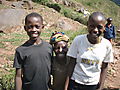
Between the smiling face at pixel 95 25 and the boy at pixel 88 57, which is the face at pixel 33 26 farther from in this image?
the smiling face at pixel 95 25

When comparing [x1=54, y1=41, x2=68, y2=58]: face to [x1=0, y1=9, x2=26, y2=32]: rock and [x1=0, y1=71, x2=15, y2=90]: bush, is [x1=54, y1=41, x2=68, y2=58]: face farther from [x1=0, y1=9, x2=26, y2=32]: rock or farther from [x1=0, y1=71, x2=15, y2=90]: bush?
[x1=0, y1=9, x2=26, y2=32]: rock

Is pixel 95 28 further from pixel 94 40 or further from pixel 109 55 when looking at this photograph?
pixel 109 55

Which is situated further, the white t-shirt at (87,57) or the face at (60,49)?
the face at (60,49)

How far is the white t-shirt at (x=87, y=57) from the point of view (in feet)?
5.59

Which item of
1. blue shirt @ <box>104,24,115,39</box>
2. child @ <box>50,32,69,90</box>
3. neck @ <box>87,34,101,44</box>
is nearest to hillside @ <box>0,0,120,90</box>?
blue shirt @ <box>104,24,115,39</box>

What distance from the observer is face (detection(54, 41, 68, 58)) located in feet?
6.24

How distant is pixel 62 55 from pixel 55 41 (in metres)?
0.17

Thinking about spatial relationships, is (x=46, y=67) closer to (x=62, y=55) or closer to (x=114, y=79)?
(x=62, y=55)

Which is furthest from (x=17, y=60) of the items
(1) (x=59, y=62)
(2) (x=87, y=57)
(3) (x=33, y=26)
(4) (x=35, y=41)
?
(2) (x=87, y=57)

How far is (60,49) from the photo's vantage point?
191cm

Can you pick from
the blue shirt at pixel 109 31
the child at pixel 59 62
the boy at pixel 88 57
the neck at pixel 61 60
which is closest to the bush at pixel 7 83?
the child at pixel 59 62

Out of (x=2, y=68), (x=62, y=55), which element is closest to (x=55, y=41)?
(x=62, y=55)

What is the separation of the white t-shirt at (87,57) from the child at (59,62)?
0.19 meters

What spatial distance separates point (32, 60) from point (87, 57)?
511mm
